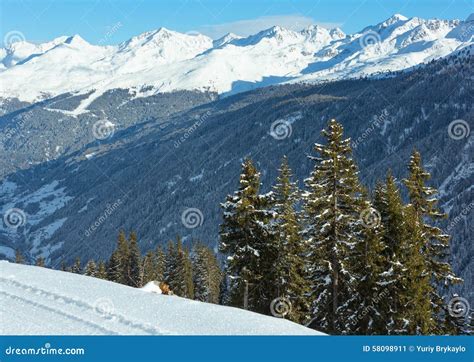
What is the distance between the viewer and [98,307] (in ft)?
43.6

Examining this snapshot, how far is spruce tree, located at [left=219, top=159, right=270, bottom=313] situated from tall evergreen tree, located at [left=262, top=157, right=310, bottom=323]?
1.82 feet

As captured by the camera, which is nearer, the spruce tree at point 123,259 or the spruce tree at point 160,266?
the spruce tree at point 123,259

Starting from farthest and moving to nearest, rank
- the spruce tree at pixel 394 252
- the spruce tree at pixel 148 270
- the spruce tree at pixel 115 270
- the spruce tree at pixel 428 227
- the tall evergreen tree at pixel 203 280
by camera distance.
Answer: the tall evergreen tree at pixel 203 280, the spruce tree at pixel 148 270, the spruce tree at pixel 115 270, the spruce tree at pixel 428 227, the spruce tree at pixel 394 252

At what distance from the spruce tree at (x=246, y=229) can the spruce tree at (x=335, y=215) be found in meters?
2.76

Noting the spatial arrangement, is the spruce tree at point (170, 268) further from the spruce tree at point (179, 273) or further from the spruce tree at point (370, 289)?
the spruce tree at point (370, 289)

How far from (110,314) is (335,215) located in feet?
46.0

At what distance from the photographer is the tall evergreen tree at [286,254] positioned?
27719 millimetres

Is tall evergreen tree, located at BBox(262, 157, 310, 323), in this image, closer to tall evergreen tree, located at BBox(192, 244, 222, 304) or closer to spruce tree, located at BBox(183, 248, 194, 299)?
spruce tree, located at BBox(183, 248, 194, 299)

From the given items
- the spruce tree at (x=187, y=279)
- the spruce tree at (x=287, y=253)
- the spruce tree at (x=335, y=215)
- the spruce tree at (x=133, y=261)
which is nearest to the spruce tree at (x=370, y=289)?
the spruce tree at (x=335, y=215)

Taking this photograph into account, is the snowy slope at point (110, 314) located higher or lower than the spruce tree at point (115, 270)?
lower

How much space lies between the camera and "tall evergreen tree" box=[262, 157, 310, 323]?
90.9 ft

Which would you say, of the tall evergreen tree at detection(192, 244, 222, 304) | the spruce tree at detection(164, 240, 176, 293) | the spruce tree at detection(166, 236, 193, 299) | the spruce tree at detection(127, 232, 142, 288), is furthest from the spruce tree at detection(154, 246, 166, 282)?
the tall evergreen tree at detection(192, 244, 222, 304)

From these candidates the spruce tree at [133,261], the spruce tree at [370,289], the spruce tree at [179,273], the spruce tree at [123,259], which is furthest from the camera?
the spruce tree at [133,261]
